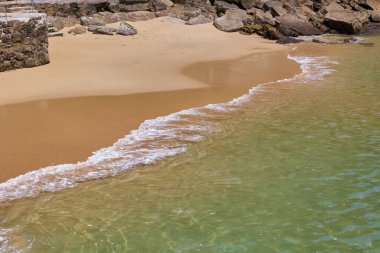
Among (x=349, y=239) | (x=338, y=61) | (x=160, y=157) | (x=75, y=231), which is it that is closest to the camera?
(x=349, y=239)

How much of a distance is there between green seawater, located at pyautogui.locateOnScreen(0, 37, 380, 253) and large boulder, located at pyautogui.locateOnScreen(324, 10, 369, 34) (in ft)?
44.2

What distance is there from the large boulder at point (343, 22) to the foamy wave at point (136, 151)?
12385mm

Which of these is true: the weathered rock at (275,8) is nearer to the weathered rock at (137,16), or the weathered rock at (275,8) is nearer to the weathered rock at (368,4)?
the weathered rock at (137,16)

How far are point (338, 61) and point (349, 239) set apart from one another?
33.2 feet

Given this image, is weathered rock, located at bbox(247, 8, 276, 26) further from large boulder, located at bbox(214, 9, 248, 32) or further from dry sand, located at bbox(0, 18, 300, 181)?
dry sand, located at bbox(0, 18, 300, 181)

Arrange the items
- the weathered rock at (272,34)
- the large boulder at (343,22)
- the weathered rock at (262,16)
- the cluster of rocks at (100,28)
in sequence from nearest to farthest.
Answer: the cluster of rocks at (100,28) → the weathered rock at (272,34) → the weathered rock at (262,16) → the large boulder at (343,22)

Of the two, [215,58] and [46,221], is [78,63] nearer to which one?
[215,58]

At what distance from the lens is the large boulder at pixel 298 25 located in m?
19.1

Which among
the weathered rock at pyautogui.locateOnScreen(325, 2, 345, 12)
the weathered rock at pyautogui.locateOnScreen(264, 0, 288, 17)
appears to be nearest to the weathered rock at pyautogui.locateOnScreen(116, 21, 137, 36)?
the weathered rock at pyautogui.locateOnScreen(264, 0, 288, 17)

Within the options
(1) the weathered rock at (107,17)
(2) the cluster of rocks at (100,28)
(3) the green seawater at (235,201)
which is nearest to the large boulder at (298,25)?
(2) the cluster of rocks at (100,28)

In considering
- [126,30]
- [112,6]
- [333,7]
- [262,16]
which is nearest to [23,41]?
[126,30]

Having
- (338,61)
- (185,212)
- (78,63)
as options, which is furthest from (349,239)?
(338,61)

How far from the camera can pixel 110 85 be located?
1006 cm

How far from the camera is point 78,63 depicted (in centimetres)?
1214
